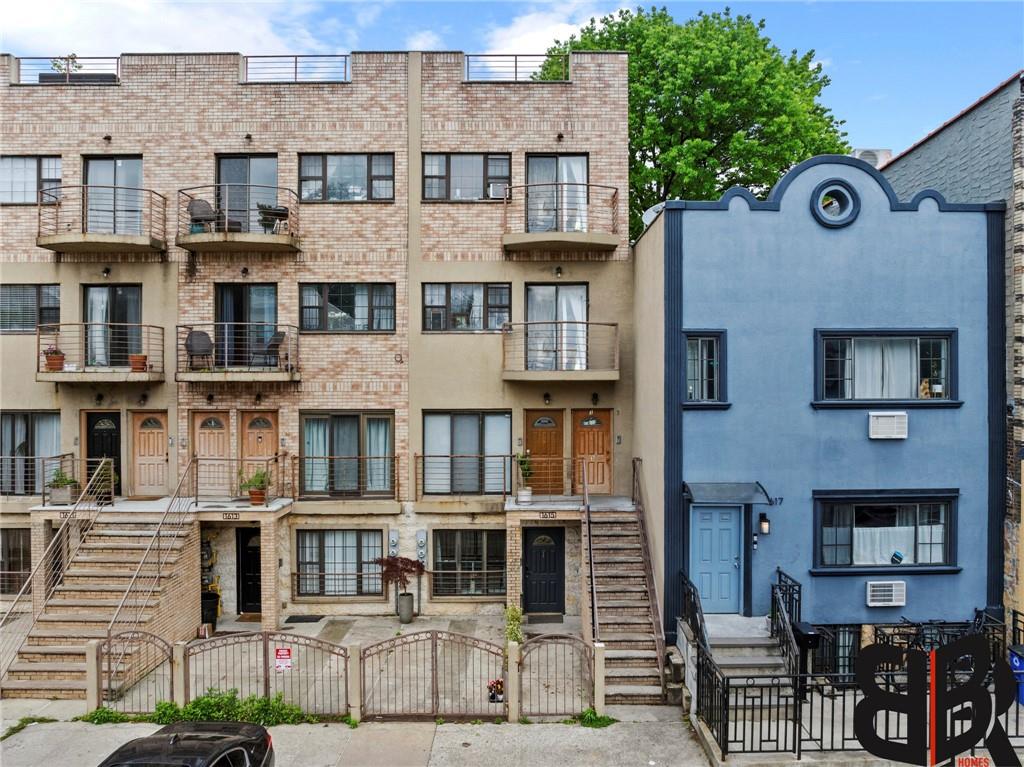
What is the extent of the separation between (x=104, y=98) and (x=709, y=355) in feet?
50.4

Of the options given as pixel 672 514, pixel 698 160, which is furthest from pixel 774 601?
pixel 698 160

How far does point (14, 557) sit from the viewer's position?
57.8 ft

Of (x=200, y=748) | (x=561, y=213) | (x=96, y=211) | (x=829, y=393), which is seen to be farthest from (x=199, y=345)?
(x=829, y=393)

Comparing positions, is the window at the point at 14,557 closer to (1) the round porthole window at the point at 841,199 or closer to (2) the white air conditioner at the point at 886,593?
(2) the white air conditioner at the point at 886,593

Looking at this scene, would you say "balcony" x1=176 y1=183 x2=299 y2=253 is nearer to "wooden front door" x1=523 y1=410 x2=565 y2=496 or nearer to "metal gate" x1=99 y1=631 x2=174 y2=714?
"wooden front door" x1=523 y1=410 x2=565 y2=496

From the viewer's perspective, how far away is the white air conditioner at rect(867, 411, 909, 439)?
13.3 meters

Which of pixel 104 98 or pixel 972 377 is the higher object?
pixel 104 98

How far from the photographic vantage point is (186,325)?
1716 centimetres

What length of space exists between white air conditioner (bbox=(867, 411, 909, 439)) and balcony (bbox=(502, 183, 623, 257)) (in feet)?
22.4

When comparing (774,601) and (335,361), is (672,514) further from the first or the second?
(335,361)

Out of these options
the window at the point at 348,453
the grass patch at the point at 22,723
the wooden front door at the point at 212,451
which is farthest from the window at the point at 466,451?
the grass patch at the point at 22,723

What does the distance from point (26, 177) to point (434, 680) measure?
15.6 metres

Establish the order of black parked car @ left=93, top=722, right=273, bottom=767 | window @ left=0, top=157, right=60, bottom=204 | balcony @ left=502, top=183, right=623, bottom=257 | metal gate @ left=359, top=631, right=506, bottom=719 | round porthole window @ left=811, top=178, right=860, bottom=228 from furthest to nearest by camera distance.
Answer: window @ left=0, top=157, right=60, bottom=204 → balcony @ left=502, top=183, right=623, bottom=257 → round porthole window @ left=811, top=178, right=860, bottom=228 → metal gate @ left=359, top=631, right=506, bottom=719 → black parked car @ left=93, top=722, right=273, bottom=767

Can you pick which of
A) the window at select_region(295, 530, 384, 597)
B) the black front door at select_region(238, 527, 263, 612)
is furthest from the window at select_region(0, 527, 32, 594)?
the window at select_region(295, 530, 384, 597)
